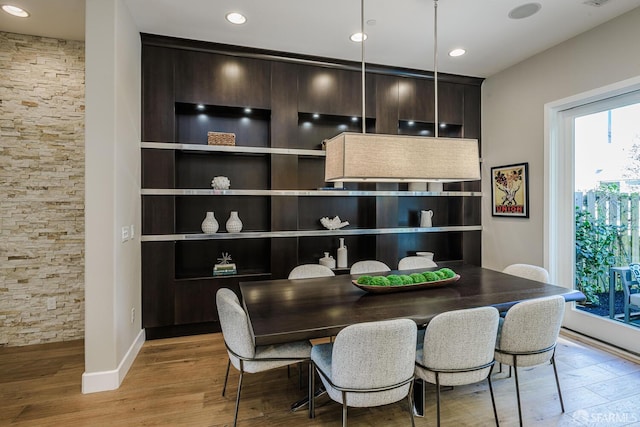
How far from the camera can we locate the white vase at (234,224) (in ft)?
11.9

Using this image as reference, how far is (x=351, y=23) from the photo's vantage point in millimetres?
3154

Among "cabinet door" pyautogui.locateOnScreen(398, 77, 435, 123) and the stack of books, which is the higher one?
"cabinet door" pyautogui.locateOnScreen(398, 77, 435, 123)

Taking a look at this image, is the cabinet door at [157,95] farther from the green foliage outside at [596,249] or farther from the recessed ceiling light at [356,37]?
the green foliage outside at [596,249]

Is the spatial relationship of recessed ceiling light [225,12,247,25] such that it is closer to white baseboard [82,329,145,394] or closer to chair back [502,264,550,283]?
white baseboard [82,329,145,394]

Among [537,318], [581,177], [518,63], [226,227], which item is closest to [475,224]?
[581,177]

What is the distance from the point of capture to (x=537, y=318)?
6.39 feet

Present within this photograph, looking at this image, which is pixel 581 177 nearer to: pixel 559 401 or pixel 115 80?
pixel 559 401

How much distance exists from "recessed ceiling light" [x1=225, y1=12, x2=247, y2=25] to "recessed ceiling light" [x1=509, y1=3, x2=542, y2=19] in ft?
7.74

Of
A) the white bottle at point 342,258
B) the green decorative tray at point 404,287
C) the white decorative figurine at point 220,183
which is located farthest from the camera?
the white bottle at point 342,258

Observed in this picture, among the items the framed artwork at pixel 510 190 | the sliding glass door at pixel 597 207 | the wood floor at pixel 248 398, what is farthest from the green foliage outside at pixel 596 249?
the wood floor at pixel 248 398

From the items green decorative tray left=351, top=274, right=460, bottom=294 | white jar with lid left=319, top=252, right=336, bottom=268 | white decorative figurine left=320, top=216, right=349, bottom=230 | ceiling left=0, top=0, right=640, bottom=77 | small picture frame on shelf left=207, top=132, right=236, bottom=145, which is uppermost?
ceiling left=0, top=0, right=640, bottom=77

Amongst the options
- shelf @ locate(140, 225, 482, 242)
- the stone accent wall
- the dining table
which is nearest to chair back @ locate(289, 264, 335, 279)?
the dining table

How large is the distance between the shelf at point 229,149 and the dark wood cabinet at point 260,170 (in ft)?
0.03

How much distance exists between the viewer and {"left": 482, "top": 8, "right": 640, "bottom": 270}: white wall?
3.05 m
